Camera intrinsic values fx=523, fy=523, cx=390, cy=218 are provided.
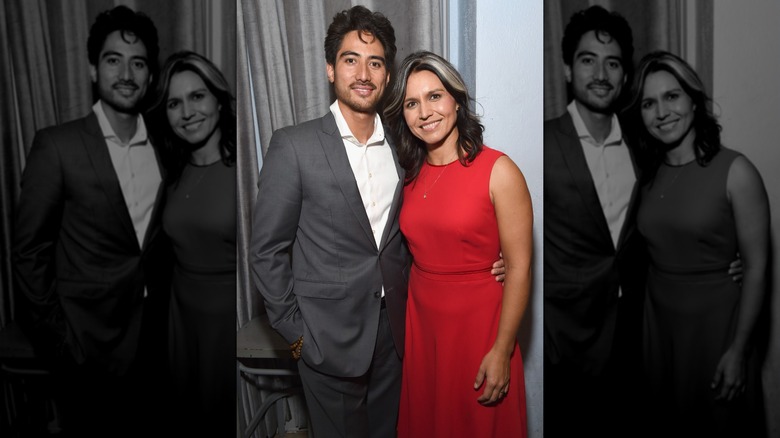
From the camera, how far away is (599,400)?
81.3 inches

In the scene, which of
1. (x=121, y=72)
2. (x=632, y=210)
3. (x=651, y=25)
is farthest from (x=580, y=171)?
(x=121, y=72)

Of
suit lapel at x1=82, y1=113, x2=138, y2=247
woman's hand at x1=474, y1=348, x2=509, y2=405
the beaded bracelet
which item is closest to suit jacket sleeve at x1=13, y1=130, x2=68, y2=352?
suit lapel at x1=82, y1=113, x2=138, y2=247

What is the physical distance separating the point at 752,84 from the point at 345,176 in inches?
61.8

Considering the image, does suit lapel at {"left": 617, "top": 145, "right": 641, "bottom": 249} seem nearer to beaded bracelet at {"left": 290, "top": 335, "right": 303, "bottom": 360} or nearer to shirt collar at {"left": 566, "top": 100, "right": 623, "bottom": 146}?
shirt collar at {"left": 566, "top": 100, "right": 623, "bottom": 146}

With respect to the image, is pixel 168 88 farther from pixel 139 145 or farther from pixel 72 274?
pixel 72 274

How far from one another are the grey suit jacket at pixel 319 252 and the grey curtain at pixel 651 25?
90 cm

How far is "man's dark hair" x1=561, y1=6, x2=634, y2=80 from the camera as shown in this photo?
1.95 m

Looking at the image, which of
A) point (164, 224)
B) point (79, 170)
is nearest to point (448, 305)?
point (164, 224)

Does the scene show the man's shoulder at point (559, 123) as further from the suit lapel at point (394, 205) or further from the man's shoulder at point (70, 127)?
the man's shoulder at point (70, 127)

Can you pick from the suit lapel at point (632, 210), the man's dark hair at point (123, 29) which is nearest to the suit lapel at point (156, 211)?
the man's dark hair at point (123, 29)

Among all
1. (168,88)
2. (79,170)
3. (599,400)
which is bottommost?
(599,400)

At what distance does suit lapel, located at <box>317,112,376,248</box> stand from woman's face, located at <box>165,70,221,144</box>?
0.55 meters

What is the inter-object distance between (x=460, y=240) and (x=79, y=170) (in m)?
1.43

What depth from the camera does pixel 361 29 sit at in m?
1.79
